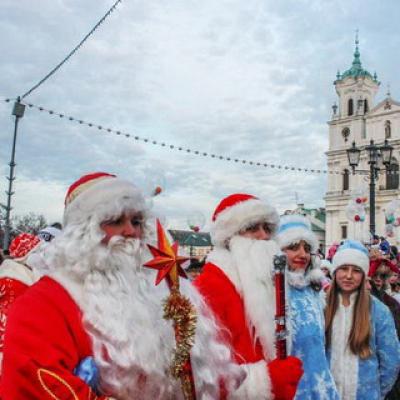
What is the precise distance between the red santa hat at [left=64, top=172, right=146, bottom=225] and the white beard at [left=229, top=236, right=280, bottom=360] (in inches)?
41.4

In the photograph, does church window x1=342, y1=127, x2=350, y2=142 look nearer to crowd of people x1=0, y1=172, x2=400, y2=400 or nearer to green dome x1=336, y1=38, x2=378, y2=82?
green dome x1=336, y1=38, x2=378, y2=82

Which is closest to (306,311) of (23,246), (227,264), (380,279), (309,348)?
(309,348)

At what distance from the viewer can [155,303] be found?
222cm

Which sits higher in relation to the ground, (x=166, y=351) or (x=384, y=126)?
(x=384, y=126)

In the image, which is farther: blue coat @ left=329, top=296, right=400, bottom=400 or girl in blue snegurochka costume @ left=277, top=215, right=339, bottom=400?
blue coat @ left=329, top=296, right=400, bottom=400

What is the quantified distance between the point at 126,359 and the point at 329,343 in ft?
7.94

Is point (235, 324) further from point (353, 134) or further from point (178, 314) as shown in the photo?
point (353, 134)

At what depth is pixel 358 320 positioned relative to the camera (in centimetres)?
399

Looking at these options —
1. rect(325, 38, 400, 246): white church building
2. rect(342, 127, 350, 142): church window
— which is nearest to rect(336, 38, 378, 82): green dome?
rect(325, 38, 400, 246): white church building

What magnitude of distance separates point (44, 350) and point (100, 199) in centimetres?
67

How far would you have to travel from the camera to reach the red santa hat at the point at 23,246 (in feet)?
15.3

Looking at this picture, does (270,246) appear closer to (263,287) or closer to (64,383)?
(263,287)

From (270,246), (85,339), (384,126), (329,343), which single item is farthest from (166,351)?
(384,126)

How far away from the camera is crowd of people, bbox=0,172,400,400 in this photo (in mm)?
1911
